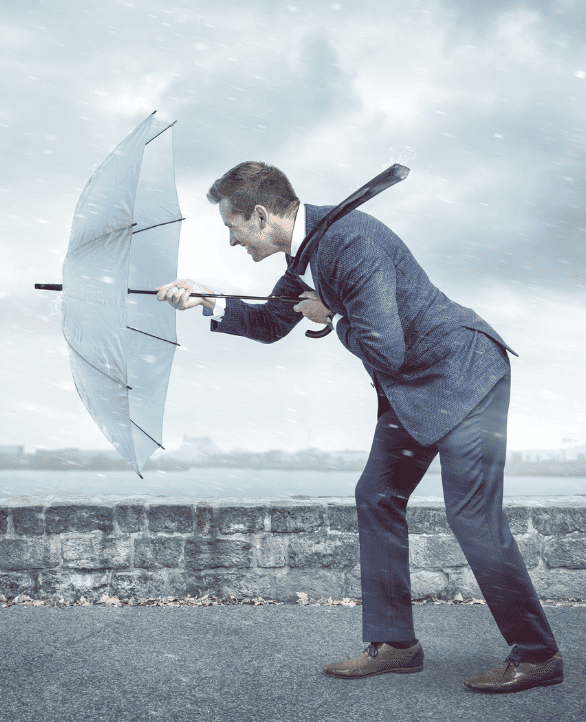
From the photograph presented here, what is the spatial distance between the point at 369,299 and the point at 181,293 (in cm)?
83

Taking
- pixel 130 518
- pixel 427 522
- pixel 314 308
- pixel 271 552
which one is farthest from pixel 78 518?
pixel 314 308

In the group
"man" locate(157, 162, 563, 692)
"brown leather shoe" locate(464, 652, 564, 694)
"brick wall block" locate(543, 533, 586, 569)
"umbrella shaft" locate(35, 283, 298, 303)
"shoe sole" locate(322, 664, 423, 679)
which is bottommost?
"shoe sole" locate(322, 664, 423, 679)

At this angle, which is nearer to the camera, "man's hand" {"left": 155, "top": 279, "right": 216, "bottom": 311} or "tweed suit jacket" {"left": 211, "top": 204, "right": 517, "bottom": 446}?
"tweed suit jacket" {"left": 211, "top": 204, "right": 517, "bottom": 446}

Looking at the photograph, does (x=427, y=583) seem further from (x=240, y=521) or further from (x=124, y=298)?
(x=124, y=298)

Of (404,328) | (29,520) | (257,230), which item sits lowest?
(29,520)

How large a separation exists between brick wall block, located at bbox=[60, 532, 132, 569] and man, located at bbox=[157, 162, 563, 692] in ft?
5.90

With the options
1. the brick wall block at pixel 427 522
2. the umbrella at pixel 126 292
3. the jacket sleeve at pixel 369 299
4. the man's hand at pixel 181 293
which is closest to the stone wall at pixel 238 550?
the brick wall block at pixel 427 522

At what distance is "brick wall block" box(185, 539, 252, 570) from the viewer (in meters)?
3.67

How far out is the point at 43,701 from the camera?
7.05ft

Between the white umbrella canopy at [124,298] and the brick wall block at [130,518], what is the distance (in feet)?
3.96

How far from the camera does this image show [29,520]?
3750mm

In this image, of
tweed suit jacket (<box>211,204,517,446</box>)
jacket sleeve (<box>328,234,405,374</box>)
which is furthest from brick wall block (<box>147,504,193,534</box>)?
jacket sleeve (<box>328,234,405,374</box>)

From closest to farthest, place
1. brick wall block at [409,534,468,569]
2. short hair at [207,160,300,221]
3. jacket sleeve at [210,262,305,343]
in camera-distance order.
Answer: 1. short hair at [207,160,300,221]
2. jacket sleeve at [210,262,305,343]
3. brick wall block at [409,534,468,569]

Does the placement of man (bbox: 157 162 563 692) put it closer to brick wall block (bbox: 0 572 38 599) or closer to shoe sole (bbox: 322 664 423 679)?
shoe sole (bbox: 322 664 423 679)
